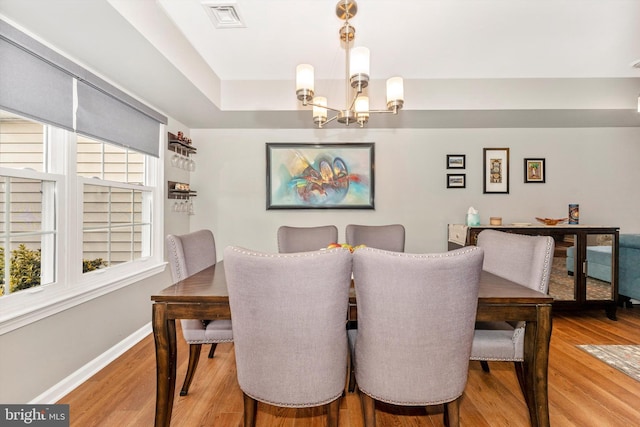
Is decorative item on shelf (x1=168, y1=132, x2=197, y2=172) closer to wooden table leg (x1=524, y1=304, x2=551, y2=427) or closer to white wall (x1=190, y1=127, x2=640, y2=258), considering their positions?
white wall (x1=190, y1=127, x2=640, y2=258)

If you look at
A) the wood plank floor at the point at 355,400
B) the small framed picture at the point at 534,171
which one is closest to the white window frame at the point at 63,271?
the wood plank floor at the point at 355,400

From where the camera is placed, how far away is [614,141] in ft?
12.2

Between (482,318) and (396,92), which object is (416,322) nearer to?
(482,318)

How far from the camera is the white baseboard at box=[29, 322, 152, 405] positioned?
6.03 ft

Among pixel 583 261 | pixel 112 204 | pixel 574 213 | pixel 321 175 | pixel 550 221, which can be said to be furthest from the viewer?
pixel 321 175

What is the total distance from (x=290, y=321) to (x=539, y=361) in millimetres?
1175

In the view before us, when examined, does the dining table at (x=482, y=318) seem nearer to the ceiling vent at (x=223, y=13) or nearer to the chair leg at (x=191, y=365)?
the chair leg at (x=191, y=365)

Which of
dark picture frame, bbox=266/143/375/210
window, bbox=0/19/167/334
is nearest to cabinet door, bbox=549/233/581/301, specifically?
dark picture frame, bbox=266/143/375/210

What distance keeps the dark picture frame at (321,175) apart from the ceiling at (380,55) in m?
0.32

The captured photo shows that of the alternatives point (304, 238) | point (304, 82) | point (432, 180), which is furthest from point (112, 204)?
point (432, 180)

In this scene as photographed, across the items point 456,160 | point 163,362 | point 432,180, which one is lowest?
point 163,362

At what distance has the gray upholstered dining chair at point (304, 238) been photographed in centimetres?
270

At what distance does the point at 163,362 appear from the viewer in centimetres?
145

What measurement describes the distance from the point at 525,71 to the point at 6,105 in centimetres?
381
